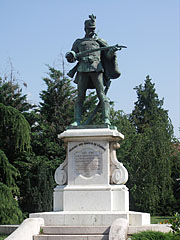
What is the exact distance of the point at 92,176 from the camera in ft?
35.5

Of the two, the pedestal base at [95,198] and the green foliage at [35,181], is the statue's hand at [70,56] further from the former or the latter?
the green foliage at [35,181]

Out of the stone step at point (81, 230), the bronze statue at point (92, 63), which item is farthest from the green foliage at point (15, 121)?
the stone step at point (81, 230)

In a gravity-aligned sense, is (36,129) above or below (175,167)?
above

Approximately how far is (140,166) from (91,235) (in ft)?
64.1

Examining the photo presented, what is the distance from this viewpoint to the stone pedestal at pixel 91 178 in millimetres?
10562

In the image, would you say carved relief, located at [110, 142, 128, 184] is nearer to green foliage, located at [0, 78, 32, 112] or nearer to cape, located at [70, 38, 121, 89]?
cape, located at [70, 38, 121, 89]

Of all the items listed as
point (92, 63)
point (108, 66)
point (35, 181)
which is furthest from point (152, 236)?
point (35, 181)

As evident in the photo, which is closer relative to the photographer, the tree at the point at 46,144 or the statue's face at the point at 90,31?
the statue's face at the point at 90,31

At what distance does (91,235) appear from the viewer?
30.2 feet

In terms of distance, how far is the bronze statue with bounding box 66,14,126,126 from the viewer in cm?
1154

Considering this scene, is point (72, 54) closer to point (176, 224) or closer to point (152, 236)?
point (152, 236)

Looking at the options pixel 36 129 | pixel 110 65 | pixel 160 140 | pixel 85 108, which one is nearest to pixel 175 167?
pixel 160 140

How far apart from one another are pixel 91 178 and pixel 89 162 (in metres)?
0.37

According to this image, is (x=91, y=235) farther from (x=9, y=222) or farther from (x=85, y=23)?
(x=9, y=222)
